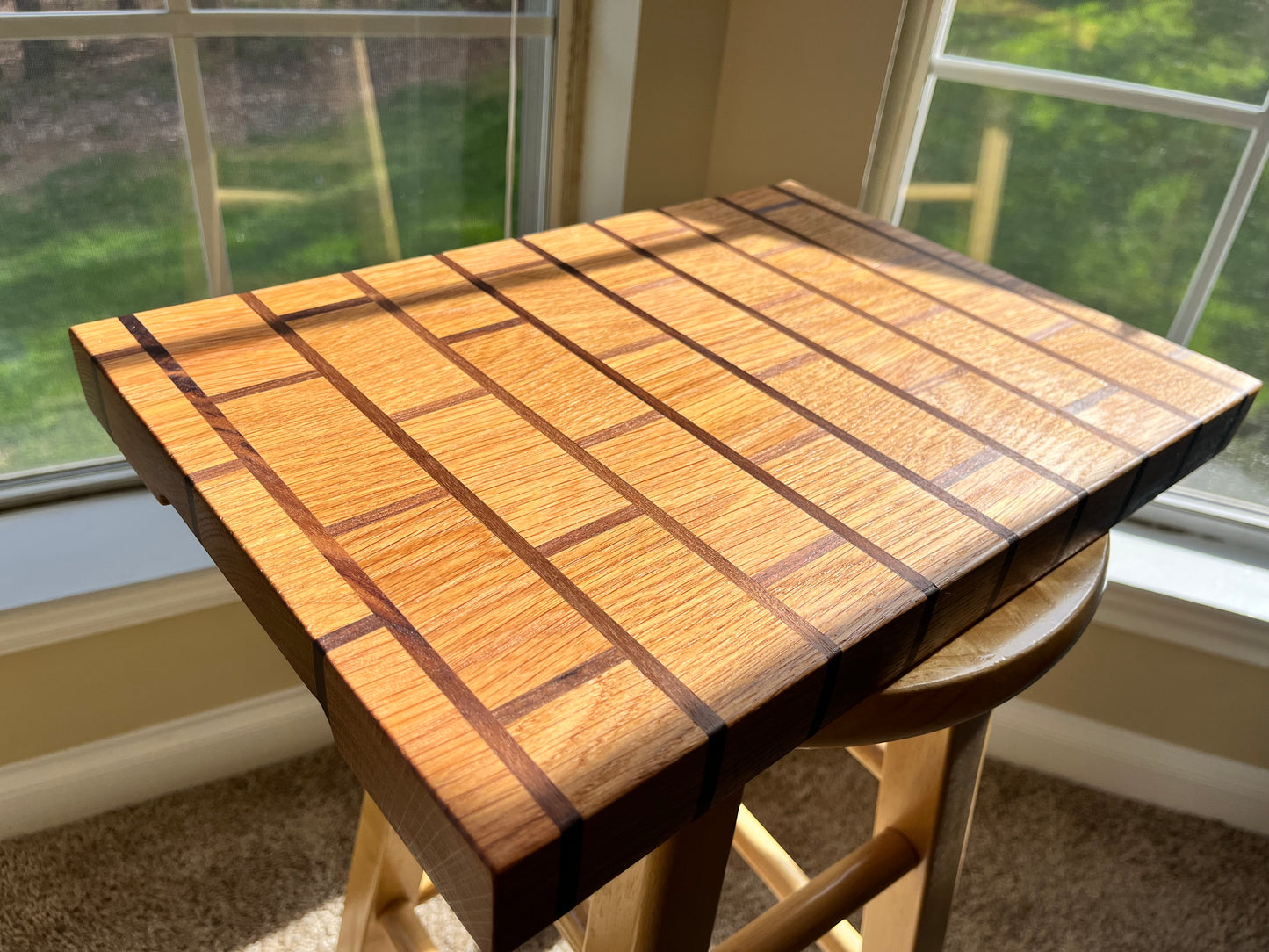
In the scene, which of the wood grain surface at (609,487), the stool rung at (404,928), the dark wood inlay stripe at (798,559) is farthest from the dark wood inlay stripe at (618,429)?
the stool rung at (404,928)

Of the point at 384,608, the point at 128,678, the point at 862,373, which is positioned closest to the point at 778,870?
the point at 862,373

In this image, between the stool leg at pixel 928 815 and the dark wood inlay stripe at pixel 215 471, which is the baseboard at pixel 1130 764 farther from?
the dark wood inlay stripe at pixel 215 471

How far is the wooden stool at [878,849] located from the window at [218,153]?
1.89 ft

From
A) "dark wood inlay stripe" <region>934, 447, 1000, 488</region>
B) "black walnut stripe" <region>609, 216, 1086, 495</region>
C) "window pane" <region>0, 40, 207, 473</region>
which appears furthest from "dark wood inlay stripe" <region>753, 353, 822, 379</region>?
"window pane" <region>0, 40, 207, 473</region>

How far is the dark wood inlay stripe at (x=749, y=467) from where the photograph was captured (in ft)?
1.47

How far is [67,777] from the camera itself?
1.10 m

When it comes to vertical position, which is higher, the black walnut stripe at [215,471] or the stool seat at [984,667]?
the black walnut stripe at [215,471]

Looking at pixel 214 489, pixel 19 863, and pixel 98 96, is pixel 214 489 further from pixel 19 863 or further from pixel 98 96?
pixel 19 863

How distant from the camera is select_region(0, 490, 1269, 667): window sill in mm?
979

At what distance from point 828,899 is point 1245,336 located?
34.2 inches

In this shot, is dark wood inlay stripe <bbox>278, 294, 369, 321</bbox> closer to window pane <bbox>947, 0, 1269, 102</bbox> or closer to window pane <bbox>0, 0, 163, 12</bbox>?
window pane <bbox>0, 0, 163, 12</bbox>

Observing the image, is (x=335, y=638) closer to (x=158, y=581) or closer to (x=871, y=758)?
(x=871, y=758)

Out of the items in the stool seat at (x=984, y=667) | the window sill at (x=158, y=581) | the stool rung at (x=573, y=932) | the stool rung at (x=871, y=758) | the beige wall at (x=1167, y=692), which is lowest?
the beige wall at (x=1167, y=692)

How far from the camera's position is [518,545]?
1.43ft
